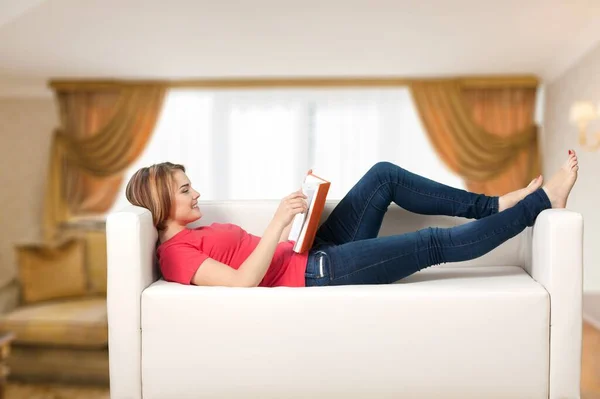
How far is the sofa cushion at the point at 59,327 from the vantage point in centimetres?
374

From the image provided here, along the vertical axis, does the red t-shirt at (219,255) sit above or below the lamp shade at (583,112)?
below

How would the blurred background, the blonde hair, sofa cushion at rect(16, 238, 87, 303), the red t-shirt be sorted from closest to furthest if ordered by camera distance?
the red t-shirt → the blonde hair → sofa cushion at rect(16, 238, 87, 303) → the blurred background

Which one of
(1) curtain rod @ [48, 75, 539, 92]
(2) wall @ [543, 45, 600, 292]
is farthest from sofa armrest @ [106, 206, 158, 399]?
(1) curtain rod @ [48, 75, 539, 92]

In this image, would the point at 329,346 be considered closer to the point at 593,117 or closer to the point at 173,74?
the point at 593,117

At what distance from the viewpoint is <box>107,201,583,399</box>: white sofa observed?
6.57 feet

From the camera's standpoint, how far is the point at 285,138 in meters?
5.95

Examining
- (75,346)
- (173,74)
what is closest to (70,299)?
(75,346)

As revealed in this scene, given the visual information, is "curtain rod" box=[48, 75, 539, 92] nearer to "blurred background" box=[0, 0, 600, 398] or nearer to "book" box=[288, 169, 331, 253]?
"blurred background" box=[0, 0, 600, 398]

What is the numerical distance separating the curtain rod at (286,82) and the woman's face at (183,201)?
3.67m

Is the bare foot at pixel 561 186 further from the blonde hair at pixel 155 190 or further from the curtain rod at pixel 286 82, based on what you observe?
the curtain rod at pixel 286 82

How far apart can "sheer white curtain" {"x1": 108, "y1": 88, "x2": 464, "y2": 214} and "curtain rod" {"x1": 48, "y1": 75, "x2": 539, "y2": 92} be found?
0.10 metres

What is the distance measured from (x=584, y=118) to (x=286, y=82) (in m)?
2.45

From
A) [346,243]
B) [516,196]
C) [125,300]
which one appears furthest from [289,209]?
[516,196]

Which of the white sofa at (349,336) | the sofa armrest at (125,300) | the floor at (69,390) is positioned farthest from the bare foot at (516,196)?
the floor at (69,390)
